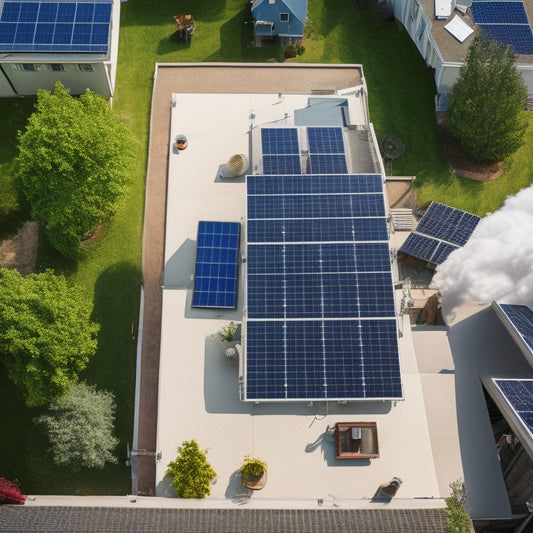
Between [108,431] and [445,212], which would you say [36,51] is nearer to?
[108,431]

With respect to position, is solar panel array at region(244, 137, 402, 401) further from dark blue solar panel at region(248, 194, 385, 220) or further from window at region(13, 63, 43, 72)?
window at region(13, 63, 43, 72)

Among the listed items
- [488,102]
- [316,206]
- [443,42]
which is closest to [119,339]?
[316,206]

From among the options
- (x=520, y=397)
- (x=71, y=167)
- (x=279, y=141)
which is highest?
(x=279, y=141)

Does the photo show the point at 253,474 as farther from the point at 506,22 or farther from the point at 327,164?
the point at 506,22

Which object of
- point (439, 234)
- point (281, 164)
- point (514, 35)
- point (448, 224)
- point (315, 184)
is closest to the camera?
point (315, 184)

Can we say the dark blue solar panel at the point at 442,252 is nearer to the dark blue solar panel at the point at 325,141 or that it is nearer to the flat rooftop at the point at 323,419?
the flat rooftop at the point at 323,419

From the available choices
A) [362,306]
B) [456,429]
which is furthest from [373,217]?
[456,429]

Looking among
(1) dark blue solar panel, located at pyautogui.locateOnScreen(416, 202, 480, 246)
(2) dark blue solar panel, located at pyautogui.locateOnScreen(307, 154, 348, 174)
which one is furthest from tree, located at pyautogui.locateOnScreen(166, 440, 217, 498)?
(1) dark blue solar panel, located at pyautogui.locateOnScreen(416, 202, 480, 246)
